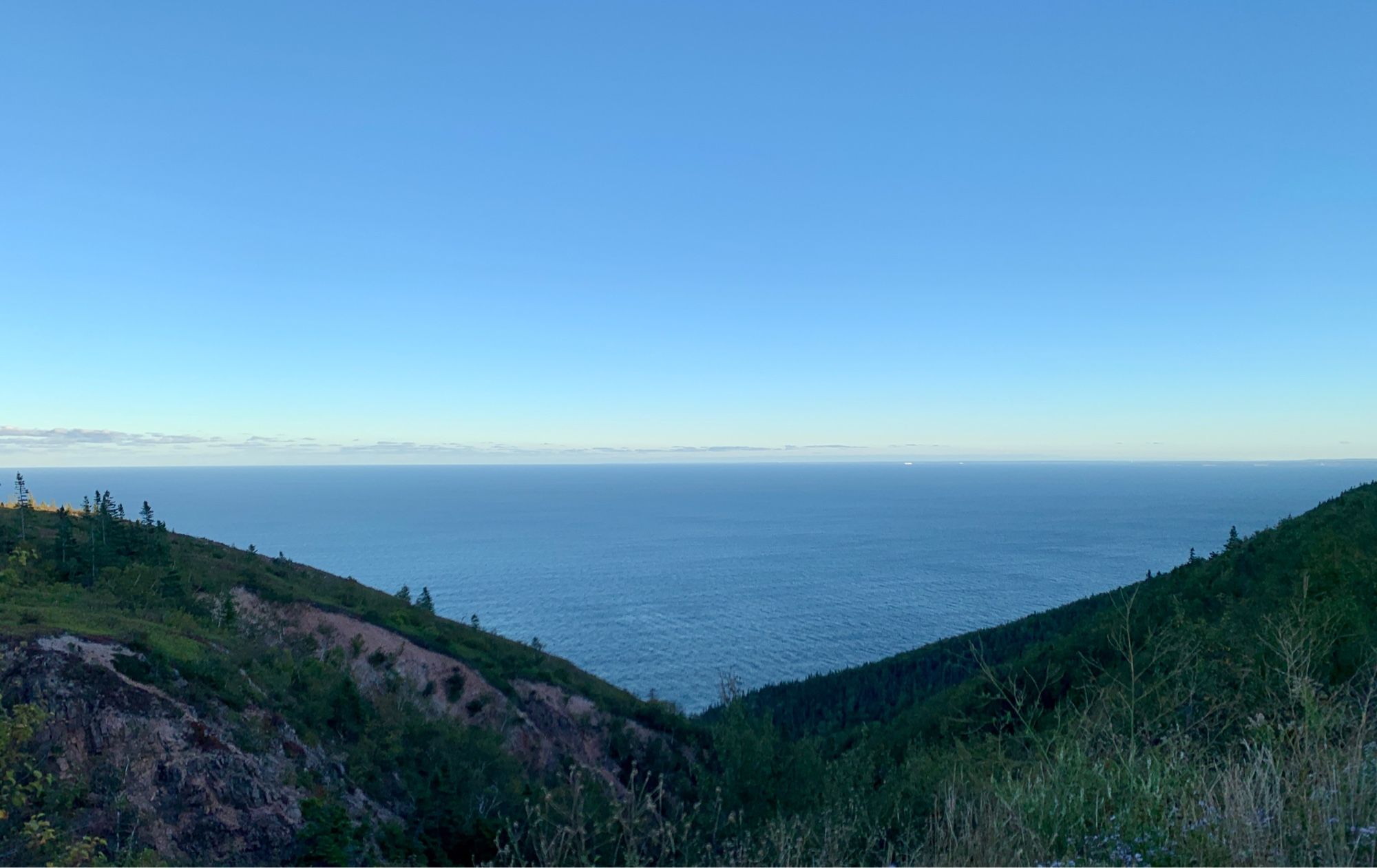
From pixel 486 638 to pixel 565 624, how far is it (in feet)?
146

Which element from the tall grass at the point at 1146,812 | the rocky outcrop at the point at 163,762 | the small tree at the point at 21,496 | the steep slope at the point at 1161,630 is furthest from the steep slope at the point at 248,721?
the steep slope at the point at 1161,630

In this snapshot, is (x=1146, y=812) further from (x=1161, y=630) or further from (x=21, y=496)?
(x=21, y=496)

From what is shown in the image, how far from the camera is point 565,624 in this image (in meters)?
77.0

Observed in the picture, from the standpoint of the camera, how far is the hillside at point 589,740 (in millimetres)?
4902

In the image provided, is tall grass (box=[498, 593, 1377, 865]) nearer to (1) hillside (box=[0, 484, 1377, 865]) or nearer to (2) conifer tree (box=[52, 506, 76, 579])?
Result: (1) hillside (box=[0, 484, 1377, 865])

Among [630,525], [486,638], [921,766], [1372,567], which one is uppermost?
[1372,567]

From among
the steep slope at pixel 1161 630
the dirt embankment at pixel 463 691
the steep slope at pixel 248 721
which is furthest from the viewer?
the dirt embankment at pixel 463 691

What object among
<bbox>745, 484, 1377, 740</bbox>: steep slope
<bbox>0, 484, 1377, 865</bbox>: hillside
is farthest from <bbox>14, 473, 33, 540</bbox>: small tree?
<bbox>745, 484, 1377, 740</bbox>: steep slope

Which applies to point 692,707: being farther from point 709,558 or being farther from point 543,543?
point 543,543

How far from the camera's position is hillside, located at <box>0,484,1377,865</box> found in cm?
490

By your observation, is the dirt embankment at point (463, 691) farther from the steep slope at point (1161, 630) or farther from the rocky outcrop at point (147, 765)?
the rocky outcrop at point (147, 765)

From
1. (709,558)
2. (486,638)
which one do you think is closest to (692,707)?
(486,638)

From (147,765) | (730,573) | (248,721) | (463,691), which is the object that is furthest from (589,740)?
(730,573)

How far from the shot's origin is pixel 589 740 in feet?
90.2
